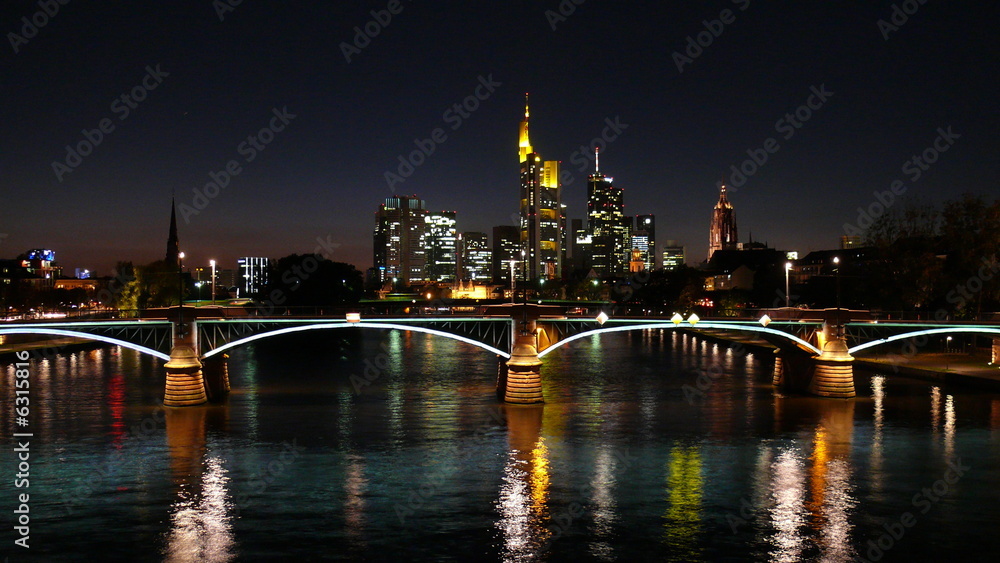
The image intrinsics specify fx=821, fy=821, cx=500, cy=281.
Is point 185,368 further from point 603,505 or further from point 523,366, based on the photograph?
point 603,505

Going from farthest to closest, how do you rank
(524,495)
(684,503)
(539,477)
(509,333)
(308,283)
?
(308,283)
(509,333)
(539,477)
(524,495)
(684,503)

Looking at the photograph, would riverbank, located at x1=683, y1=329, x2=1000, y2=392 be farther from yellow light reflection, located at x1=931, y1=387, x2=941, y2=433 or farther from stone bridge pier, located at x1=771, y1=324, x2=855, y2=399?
stone bridge pier, located at x1=771, y1=324, x2=855, y2=399

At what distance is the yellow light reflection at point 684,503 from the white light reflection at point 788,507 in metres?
2.88

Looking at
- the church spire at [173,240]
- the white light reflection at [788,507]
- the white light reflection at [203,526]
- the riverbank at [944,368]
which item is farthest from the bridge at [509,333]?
the church spire at [173,240]

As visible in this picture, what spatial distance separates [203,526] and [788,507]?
2353cm

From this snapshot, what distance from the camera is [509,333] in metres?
60.5

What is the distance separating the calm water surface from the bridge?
7.56 ft

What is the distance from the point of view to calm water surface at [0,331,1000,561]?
98.4 feet

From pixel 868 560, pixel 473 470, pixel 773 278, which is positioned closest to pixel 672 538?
pixel 868 560

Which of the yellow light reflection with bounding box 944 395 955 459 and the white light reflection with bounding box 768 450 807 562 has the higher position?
the yellow light reflection with bounding box 944 395 955 459

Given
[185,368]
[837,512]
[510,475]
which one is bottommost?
[837,512]

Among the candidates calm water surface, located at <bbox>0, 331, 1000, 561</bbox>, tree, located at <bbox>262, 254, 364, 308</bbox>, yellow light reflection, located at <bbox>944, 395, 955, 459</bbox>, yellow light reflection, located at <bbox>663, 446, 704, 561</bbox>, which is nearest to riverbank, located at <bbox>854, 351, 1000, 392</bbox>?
calm water surface, located at <bbox>0, 331, 1000, 561</bbox>

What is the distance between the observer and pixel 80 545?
2948 cm

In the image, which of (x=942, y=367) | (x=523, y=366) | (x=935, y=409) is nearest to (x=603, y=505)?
(x=523, y=366)
